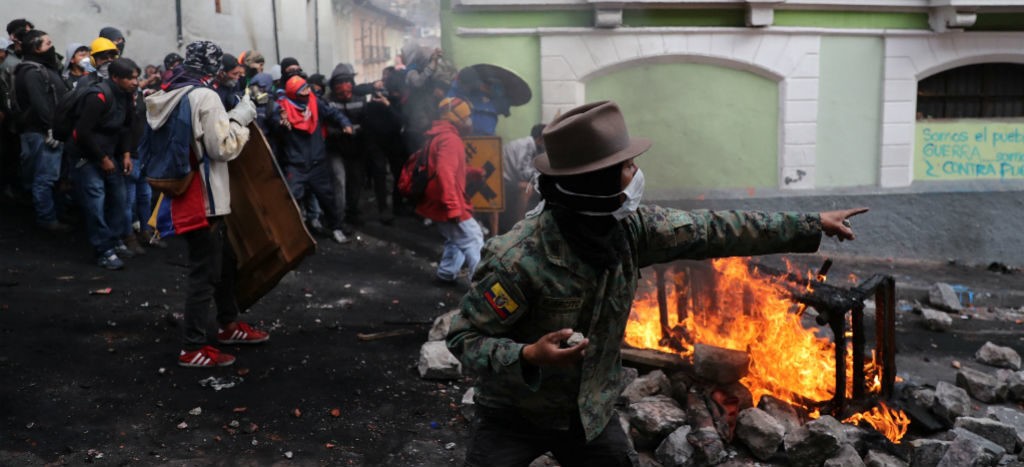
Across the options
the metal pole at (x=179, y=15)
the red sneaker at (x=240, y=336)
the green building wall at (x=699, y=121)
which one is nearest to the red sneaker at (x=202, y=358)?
the red sneaker at (x=240, y=336)

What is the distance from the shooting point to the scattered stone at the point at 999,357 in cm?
672

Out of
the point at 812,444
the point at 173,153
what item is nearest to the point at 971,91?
the point at 812,444

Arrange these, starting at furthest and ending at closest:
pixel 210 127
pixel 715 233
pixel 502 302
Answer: pixel 210 127 < pixel 715 233 < pixel 502 302

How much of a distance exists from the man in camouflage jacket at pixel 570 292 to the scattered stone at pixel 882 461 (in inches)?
75.6

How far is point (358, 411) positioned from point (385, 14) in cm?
2448

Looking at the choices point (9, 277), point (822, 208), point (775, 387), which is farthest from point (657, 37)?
point (9, 277)

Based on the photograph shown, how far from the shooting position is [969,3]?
34.9 ft

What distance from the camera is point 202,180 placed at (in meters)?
5.41

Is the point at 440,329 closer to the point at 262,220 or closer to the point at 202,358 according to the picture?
the point at 262,220

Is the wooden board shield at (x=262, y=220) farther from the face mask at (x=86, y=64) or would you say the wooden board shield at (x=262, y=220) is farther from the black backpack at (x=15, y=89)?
the black backpack at (x=15, y=89)

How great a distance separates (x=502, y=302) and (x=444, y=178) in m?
5.19

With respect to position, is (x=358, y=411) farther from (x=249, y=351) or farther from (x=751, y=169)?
(x=751, y=169)

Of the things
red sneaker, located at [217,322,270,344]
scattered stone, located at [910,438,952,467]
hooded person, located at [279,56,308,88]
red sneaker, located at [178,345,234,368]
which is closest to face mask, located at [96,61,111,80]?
hooded person, located at [279,56,308,88]

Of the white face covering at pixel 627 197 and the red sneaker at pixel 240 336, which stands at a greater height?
the white face covering at pixel 627 197
